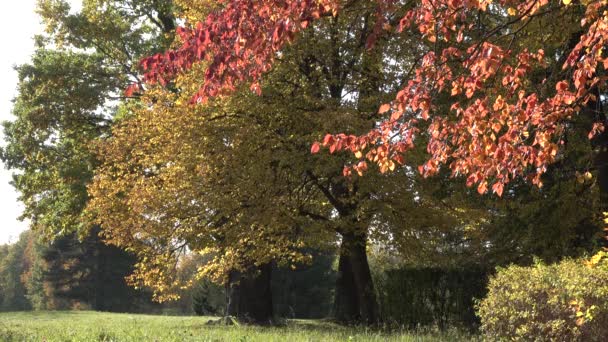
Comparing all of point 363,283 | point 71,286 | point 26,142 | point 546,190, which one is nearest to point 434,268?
point 363,283

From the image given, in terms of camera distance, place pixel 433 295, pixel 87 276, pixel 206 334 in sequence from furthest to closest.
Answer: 1. pixel 87 276
2. pixel 433 295
3. pixel 206 334

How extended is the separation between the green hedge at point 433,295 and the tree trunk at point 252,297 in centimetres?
383

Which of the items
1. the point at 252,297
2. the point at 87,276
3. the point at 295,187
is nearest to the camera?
the point at 295,187

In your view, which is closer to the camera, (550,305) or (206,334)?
(550,305)

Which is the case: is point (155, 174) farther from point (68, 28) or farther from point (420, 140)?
point (68, 28)

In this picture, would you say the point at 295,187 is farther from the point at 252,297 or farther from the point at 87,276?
the point at 87,276

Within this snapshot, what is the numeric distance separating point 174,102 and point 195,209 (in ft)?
8.05

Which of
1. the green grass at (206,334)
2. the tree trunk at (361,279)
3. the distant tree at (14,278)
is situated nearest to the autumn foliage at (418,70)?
the green grass at (206,334)

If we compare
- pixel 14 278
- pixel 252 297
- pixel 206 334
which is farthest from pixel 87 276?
pixel 206 334

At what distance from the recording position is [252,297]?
17.9 m

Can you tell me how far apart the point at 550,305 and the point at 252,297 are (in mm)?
12174

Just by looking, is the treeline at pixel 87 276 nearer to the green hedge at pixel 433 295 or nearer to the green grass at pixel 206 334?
the green hedge at pixel 433 295

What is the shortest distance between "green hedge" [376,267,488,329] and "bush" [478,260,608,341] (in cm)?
679

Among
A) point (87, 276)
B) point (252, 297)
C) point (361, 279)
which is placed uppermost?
point (87, 276)
